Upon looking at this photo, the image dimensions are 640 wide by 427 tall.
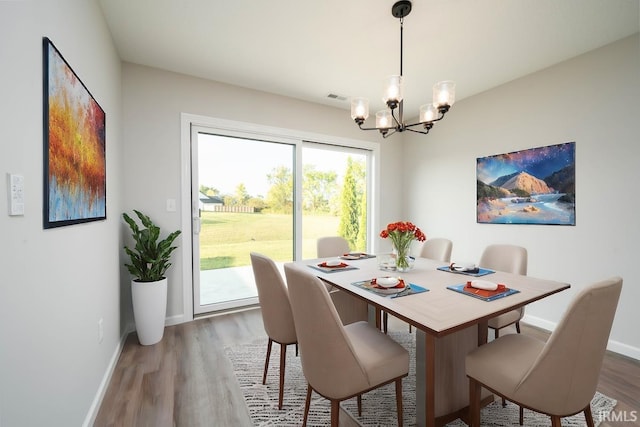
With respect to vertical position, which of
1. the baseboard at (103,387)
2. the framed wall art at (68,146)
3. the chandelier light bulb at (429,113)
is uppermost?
the chandelier light bulb at (429,113)

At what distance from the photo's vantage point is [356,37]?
2.27m

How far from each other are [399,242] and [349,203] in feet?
7.38

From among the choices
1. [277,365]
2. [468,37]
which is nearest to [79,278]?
[277,365]

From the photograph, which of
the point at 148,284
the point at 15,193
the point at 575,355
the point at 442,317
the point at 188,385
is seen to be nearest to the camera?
the point at 15,193

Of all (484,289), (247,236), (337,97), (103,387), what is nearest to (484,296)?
(484,289)

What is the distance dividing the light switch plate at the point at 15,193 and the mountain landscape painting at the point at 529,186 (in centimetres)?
380

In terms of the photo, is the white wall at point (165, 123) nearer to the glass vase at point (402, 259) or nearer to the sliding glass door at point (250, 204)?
the sliding glass door at point (250, 204)

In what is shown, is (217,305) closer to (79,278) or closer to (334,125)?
(79,278)

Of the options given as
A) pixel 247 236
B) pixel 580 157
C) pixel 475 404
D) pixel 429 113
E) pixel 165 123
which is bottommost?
pixel 475 404

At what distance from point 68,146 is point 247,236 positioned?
7.20 ft

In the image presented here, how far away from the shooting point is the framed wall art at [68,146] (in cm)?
111

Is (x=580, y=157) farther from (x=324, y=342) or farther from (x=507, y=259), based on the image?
(x=324, y=342)

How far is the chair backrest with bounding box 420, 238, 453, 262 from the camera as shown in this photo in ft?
8.71

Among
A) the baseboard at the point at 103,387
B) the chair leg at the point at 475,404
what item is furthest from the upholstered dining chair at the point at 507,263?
Result: the baseboard at the point at 103,387
